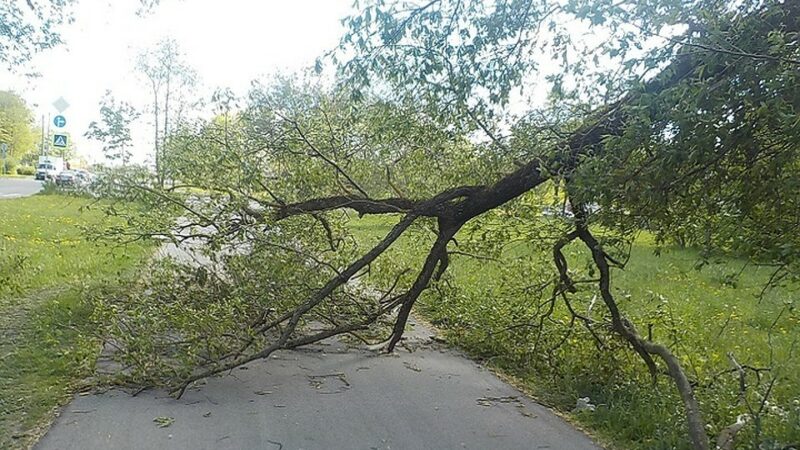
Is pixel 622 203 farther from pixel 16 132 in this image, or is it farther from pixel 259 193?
pixel 16 132

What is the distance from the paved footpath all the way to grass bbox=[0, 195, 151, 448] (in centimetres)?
33

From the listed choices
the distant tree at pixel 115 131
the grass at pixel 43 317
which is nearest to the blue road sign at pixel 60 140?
the grass at pixel 43 317

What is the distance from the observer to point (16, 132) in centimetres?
6606

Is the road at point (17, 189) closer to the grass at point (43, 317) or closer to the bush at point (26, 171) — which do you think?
the grass at point (43, 317)

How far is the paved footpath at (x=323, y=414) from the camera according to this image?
484cm

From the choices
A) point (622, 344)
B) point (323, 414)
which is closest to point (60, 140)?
point (323, 414)

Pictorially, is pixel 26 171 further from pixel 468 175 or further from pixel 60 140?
pixel 468 175

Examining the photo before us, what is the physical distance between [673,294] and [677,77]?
9.22 m

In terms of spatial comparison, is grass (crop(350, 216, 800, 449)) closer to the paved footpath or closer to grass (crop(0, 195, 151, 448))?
the paved footpath

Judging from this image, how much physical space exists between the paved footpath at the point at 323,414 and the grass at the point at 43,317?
0.33 meters

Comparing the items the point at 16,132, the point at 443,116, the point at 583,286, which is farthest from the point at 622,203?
the point at 16,132

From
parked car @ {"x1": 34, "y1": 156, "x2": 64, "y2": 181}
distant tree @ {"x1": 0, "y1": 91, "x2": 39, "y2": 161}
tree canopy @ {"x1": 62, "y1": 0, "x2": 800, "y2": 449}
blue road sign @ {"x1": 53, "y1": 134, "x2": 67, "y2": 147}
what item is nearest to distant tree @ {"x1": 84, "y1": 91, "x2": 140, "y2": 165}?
tree canopy @ {"x1": 62, "y1": 0, "x2": 800, "y2": 449}

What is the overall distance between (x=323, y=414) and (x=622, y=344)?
3207mm

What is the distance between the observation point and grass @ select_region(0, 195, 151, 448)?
5.37 meters
